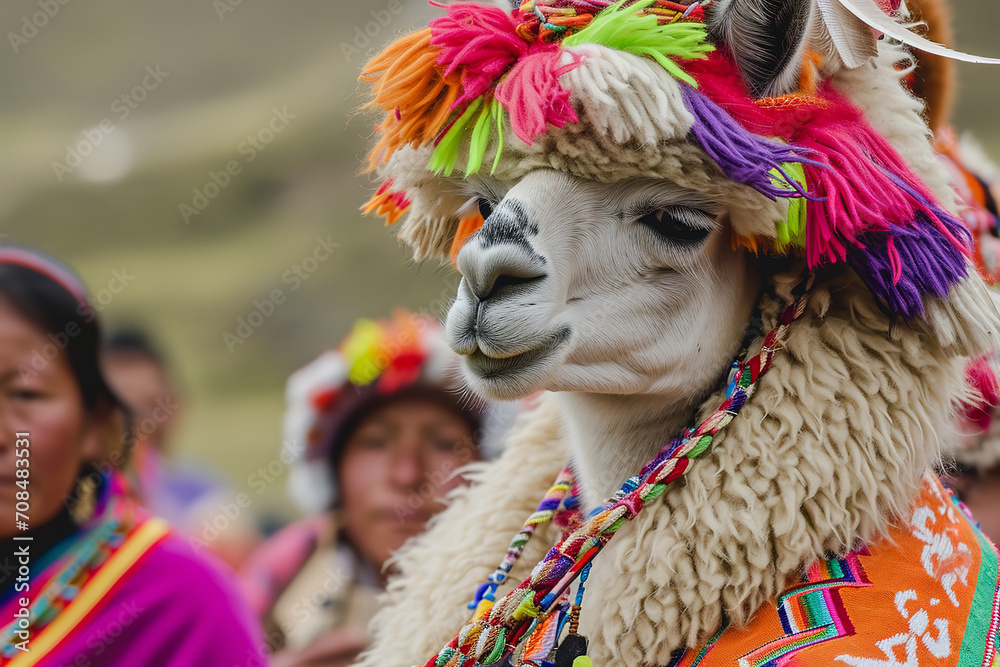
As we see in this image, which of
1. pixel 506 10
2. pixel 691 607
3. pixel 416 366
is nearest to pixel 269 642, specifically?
pixel 416 366

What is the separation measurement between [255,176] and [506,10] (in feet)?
19.4

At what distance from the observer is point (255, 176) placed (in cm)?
682

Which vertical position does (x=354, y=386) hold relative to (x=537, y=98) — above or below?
below

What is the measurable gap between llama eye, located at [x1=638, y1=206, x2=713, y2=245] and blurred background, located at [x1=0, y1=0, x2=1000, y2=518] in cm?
374

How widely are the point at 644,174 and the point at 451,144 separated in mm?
262

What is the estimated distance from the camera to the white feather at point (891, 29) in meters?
1.05

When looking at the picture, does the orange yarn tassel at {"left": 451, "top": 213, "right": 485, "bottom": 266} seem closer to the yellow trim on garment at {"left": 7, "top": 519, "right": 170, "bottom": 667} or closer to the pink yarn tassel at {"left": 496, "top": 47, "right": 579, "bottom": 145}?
the pink yarn tassel at {"left": 496, "top": 47, "right": 579, "bottom": 145}

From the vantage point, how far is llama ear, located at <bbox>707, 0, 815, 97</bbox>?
3.62 feet

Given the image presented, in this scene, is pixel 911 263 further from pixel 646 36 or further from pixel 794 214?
pixel 646 36

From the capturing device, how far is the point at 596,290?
46.1 inches

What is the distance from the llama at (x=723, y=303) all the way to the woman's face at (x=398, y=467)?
158 centimetres

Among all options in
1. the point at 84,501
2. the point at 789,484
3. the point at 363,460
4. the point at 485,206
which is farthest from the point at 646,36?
the point at 363,460

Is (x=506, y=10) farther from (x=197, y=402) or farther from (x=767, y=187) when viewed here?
(x=197, y=402)

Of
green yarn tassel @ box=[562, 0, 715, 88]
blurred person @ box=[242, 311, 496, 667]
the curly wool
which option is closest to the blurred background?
blurred person @ box=[242, 311, 496, 667]
